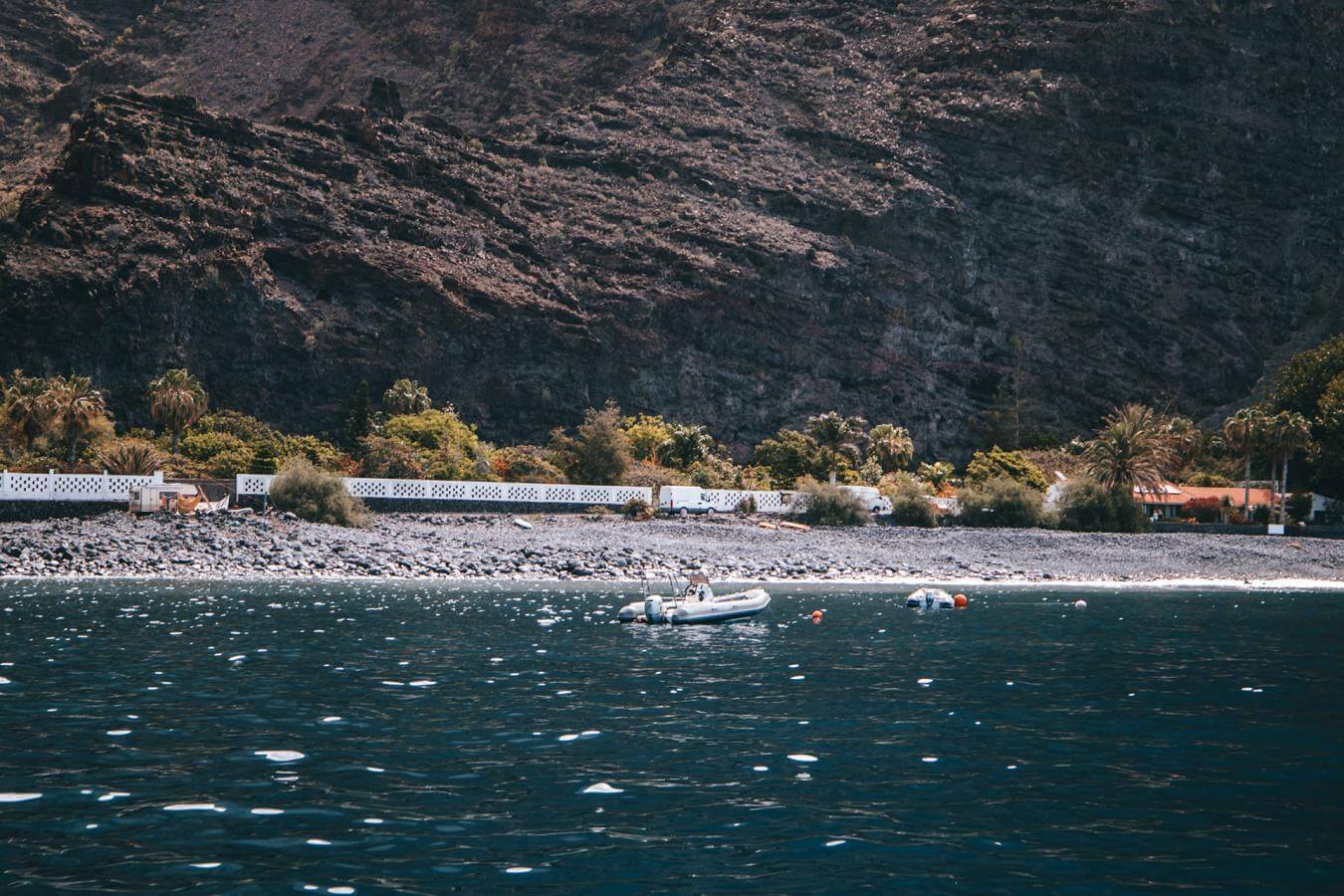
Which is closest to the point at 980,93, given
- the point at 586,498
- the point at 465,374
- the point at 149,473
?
the point at 465,374

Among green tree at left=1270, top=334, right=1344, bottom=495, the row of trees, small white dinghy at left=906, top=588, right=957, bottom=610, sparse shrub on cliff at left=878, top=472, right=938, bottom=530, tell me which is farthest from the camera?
green tree at left=1270, top=334, right=1344, bottom=495

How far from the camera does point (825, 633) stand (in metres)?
39.0

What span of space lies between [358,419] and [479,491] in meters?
25.0

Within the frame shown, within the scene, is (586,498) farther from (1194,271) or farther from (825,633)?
(1194,271)

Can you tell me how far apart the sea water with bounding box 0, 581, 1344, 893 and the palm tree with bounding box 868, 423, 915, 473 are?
6803 centimetres

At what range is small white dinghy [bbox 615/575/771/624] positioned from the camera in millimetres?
41844

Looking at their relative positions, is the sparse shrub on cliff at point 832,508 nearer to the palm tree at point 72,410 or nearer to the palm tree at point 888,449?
the palm tree at point 888,449

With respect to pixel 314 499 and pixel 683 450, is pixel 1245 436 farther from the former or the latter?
pixel 314 499

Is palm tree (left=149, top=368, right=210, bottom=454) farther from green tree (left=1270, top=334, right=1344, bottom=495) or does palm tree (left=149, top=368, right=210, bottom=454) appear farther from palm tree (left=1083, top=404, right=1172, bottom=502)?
green tree (left=1270, top=334, right=1344, bottom=495)

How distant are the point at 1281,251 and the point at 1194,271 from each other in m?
13.5

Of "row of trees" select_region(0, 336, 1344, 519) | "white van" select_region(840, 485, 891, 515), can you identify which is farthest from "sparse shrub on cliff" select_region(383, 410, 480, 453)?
"white van" select_region(840, 485, 891, 515)

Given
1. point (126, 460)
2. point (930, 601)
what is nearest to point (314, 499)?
point (126, 460)

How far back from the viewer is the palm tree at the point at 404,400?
4117 inches

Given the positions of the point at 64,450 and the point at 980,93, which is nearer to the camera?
the point at 64,450
